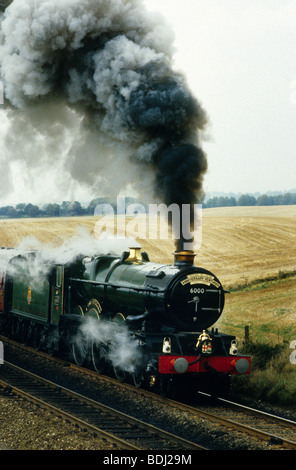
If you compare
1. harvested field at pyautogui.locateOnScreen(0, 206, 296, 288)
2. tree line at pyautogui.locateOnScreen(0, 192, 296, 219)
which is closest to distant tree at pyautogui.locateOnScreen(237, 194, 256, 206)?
tree line at pyautogui.locateOnScreen(0, 192, 296, 219)

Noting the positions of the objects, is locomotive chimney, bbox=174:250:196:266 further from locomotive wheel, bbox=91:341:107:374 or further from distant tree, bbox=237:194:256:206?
distant tree, bbox=237:194:256:206

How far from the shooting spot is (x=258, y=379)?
13.6 meters

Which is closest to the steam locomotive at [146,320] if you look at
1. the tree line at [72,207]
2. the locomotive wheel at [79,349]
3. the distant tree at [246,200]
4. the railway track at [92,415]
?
the locomotive wheel at [79,349]

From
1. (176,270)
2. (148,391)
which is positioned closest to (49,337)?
(148,391)

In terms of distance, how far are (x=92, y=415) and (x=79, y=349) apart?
4.99 metres

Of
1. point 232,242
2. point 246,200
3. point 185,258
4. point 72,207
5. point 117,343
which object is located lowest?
point 117,343

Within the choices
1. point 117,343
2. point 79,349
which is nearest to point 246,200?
point 79,349

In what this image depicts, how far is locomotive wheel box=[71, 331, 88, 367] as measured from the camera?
15.8m

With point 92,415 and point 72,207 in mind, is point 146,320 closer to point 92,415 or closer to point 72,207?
point 92,415

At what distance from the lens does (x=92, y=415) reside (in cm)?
1122

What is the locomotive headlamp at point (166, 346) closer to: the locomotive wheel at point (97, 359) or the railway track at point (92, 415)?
the railway track at point (92, 415)

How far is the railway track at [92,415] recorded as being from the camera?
9.33 metres

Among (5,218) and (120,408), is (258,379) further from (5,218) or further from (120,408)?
(5,218)

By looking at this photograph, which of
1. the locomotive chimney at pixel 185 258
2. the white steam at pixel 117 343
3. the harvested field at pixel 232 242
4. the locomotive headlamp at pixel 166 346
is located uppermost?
the locomotive chimney at pixel 185 258
